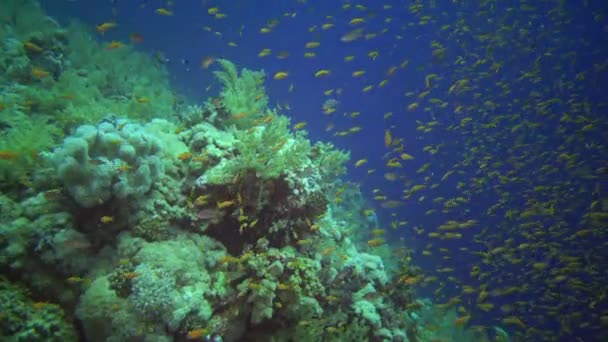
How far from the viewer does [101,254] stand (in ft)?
15.1

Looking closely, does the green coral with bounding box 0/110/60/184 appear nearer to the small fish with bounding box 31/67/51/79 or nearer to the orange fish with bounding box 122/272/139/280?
the small fish with bounding box 31/67/51/79

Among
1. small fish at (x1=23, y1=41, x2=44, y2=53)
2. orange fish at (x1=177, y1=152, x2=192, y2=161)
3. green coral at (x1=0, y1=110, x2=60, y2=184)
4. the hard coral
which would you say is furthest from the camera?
small fish at (x1=23, y1=41, x2=44, y2=53)

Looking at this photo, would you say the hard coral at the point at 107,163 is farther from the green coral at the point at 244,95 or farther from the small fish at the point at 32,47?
the small fish at the point at 32,47

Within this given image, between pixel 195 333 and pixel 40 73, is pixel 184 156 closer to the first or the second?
pixel 195 333

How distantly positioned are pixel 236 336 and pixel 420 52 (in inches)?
3216

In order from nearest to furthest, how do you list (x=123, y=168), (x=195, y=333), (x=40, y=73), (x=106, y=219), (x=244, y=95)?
(x=195, y=333) < (x=106, y=219) < (x=123, y=168) < (x=40, y=73) < (x=244, y=95)

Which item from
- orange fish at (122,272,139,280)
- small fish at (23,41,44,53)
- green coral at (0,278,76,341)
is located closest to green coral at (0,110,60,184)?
green coral at (0,278,76,341)

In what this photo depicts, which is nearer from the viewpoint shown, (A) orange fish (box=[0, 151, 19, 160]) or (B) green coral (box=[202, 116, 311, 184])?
(A) orange fish (box=[0, 151, 19, 160])

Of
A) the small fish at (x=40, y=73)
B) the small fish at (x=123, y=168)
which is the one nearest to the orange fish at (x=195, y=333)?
the small fish at (x=123, y=168)

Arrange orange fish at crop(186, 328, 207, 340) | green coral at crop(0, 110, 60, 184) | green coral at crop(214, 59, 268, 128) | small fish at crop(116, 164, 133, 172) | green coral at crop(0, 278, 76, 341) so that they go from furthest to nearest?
green coral at crop(214, 59, 268, 128) → green coral at crop(0, 110, 60, 184) → small fish at crop(116, 164, 133, 172) → orange fish at crop(186, 328, 207, 340) → green coral at crop(0, 278, 76, 341)

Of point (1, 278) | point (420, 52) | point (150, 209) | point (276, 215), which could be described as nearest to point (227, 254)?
point (276, 215)

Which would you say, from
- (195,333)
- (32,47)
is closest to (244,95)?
(195,333)

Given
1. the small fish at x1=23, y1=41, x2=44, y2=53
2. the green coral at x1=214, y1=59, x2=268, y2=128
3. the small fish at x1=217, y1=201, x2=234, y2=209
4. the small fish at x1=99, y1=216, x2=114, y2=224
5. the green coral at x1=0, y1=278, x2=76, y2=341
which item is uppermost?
the small fish at x1=23, y1=41, x2=44, y2=53

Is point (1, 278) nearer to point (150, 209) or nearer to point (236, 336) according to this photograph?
point (150, 209)
